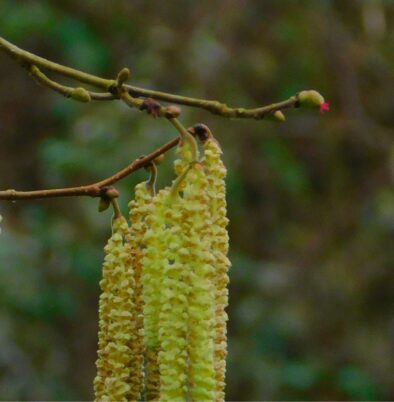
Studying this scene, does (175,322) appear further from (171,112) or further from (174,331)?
(171,112)

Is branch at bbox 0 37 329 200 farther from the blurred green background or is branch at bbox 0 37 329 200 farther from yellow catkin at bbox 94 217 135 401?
the blurred green background

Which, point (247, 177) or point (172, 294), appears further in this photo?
point (247, 177)

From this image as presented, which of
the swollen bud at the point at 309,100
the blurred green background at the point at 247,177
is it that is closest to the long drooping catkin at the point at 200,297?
the swollen bud at the point at 309,100

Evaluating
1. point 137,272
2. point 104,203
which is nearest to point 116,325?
point 137,272

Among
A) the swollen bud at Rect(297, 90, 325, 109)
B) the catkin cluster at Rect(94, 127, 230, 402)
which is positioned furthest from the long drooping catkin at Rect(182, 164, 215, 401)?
the swollen bud at Rect(297, 90, 325, 109)

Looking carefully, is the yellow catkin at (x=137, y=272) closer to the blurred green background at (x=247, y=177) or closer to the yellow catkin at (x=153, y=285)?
the yellow catkin at (x=153, y=285)
